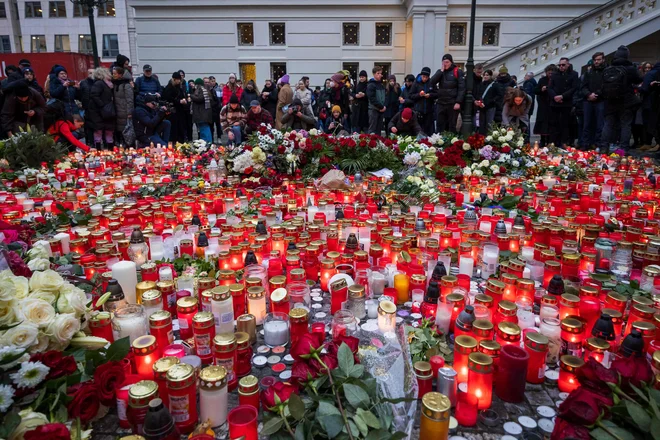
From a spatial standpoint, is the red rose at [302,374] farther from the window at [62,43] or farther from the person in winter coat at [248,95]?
the window at [62,43]

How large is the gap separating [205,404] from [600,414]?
58.0 inches

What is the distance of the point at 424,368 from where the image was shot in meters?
1.83

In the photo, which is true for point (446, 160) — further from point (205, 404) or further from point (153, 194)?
point (205, 404)

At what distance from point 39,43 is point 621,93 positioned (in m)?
32.1

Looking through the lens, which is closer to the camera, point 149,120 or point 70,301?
point 70,301

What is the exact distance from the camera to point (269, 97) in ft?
36.3

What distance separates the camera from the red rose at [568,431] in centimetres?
146

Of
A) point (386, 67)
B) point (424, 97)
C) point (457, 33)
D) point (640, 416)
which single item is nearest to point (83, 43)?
point (386, 67)

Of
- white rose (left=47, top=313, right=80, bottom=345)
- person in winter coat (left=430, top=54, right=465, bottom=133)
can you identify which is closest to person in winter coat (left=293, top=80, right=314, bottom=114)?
person in winter coat (left=430, top=54, right=465, bottom=133)

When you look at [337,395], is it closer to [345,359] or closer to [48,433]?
[345,359]

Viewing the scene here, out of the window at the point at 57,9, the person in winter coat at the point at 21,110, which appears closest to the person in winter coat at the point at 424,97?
the person in winter coat at the point at 21,110

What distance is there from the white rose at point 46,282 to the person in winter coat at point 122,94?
8356mm

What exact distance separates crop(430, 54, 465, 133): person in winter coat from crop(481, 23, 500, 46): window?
1040cm

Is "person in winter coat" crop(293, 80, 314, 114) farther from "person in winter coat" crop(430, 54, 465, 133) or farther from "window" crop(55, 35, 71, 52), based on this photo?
"window" crop(55, 35, 71, 52)
